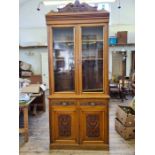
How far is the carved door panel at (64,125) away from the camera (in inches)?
151

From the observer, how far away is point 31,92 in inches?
239

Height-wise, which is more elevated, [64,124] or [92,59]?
[92,59]

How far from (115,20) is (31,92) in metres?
6.14

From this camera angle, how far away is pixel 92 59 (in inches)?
156

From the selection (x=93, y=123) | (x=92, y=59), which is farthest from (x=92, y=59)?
(x=93, y=123)

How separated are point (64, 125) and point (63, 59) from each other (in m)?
1.10

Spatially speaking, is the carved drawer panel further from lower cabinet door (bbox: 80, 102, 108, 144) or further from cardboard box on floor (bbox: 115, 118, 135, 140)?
cardboard box on floor (bbox: 115, 118, 135, 140)

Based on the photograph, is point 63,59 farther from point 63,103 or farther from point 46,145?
point 46,145

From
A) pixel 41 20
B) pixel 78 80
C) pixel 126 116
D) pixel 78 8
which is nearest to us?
pixel 78 8

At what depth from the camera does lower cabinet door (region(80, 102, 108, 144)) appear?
12.5 feet

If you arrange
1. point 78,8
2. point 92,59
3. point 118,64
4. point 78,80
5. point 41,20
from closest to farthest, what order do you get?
1. point 78,8
2. point 78,80
3. point 92,59
4. point 118,64
5. point 41,20

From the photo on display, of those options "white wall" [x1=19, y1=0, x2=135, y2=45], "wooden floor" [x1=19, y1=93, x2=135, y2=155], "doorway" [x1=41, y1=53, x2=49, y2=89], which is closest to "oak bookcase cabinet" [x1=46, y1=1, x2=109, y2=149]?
"wooden floor" [x1=19, y1=93, x2=135, y2=155]
